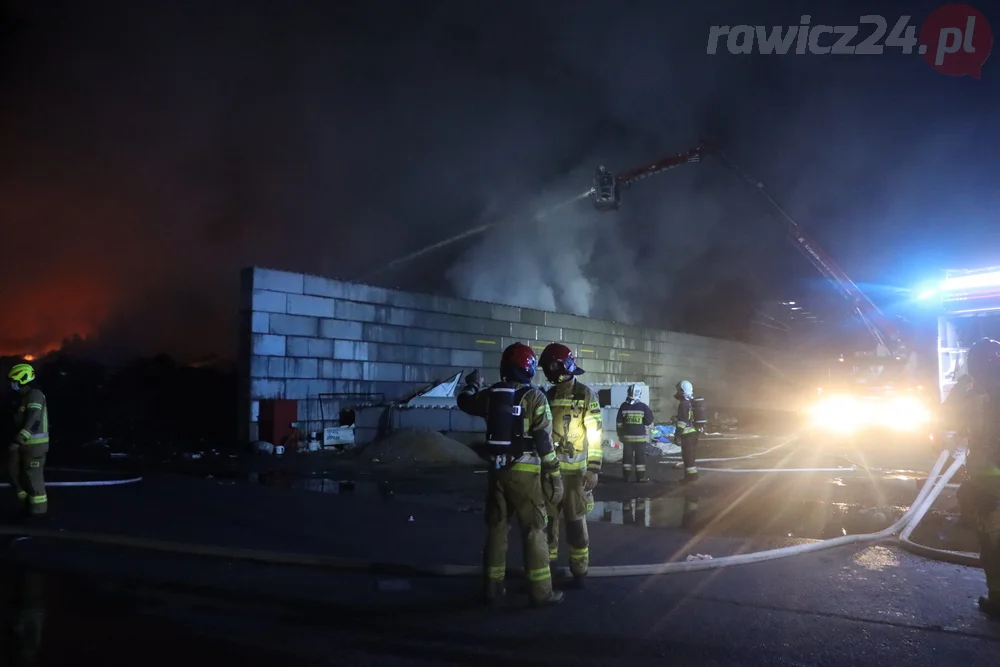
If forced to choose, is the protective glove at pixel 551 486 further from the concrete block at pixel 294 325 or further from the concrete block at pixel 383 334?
the concrete block at pixel 383 334

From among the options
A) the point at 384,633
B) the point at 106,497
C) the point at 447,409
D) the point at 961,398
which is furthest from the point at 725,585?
the point at 447,409

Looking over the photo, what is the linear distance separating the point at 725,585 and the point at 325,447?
1179cm

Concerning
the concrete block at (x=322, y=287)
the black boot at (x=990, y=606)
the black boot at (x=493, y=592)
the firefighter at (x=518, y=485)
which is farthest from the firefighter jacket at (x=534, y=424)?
the concrete block at (x=322, y=287)

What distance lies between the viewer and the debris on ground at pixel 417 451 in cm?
1315

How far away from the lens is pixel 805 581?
4.70 m

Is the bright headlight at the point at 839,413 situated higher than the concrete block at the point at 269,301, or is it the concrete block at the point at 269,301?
the concrete block at the point at 269,301

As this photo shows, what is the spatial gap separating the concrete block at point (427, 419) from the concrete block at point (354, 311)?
→ 283cm

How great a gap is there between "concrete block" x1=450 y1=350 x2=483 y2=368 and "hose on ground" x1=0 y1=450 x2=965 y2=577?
1368cm

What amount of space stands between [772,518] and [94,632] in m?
6.40

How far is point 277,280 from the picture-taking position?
1517 centimetres

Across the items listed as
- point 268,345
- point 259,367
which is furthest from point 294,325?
point 259,367

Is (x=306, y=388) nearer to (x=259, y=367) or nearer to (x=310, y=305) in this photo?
(x=259, y=367)

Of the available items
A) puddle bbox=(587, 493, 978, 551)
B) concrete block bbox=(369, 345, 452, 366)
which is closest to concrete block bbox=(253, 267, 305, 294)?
concrete block bbox=(369, 345, 452, 366)

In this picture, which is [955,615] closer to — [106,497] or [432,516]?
[432,516]
